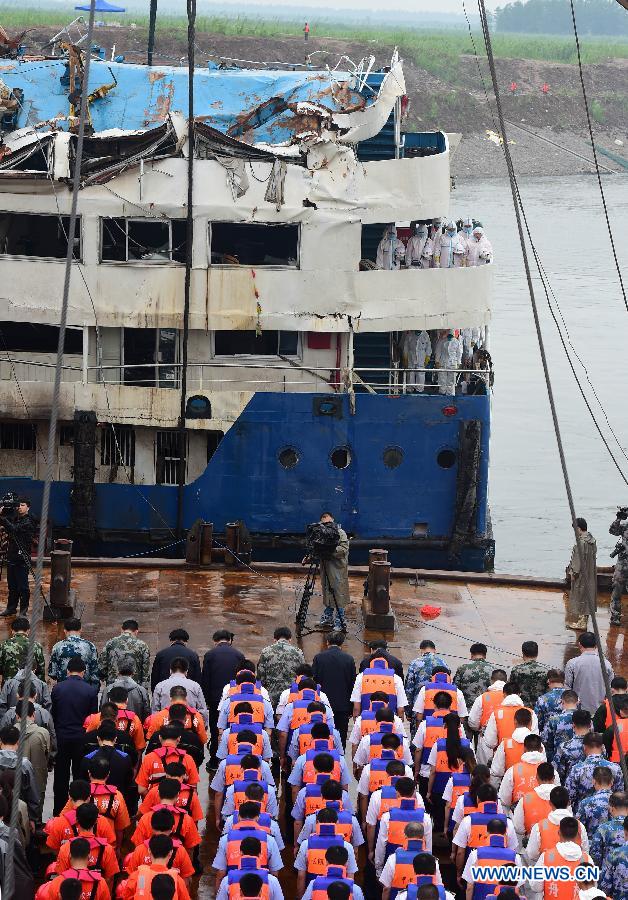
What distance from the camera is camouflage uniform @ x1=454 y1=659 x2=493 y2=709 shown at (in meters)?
14.2

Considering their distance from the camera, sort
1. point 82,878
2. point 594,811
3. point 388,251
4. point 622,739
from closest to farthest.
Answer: point 82,878 < point 594,811 < point 622,739 < point 388,251

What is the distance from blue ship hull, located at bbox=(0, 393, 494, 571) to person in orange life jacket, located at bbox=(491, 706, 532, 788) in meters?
9.24

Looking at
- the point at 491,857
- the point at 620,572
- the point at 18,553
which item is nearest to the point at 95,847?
the point at 491,857

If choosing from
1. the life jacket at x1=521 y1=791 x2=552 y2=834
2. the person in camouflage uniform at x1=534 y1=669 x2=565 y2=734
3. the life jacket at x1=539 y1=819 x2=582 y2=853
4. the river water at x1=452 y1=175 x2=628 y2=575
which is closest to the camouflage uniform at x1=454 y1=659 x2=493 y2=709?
the person in camouflage uniform at x1=534 y1=669 x2=565 y2=734

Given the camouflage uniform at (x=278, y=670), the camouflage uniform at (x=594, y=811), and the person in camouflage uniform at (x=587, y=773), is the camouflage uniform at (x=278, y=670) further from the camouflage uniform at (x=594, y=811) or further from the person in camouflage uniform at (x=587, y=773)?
the camouflage uniform at (x=594, y=811)

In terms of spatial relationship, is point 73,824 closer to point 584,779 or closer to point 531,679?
point 584,779

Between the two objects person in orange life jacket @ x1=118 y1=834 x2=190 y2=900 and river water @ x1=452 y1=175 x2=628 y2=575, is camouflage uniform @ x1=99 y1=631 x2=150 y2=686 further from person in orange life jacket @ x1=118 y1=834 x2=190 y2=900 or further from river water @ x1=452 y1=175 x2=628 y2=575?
river water @ x1=452 y1=175 x2=628 y2=575

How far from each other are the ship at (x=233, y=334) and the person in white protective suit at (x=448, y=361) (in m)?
0.16

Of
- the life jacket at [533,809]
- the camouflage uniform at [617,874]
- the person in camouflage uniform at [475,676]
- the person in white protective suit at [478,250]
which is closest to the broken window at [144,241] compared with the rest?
the person in white protective suit at [478,250]

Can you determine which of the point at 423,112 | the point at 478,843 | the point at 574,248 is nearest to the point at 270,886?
the point at 478,843

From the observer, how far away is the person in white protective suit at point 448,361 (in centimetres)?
2231

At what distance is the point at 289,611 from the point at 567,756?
6405mm

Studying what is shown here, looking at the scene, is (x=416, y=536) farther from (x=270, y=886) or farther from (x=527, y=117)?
(x=527, y=117)

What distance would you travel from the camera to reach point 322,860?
10562 mm
